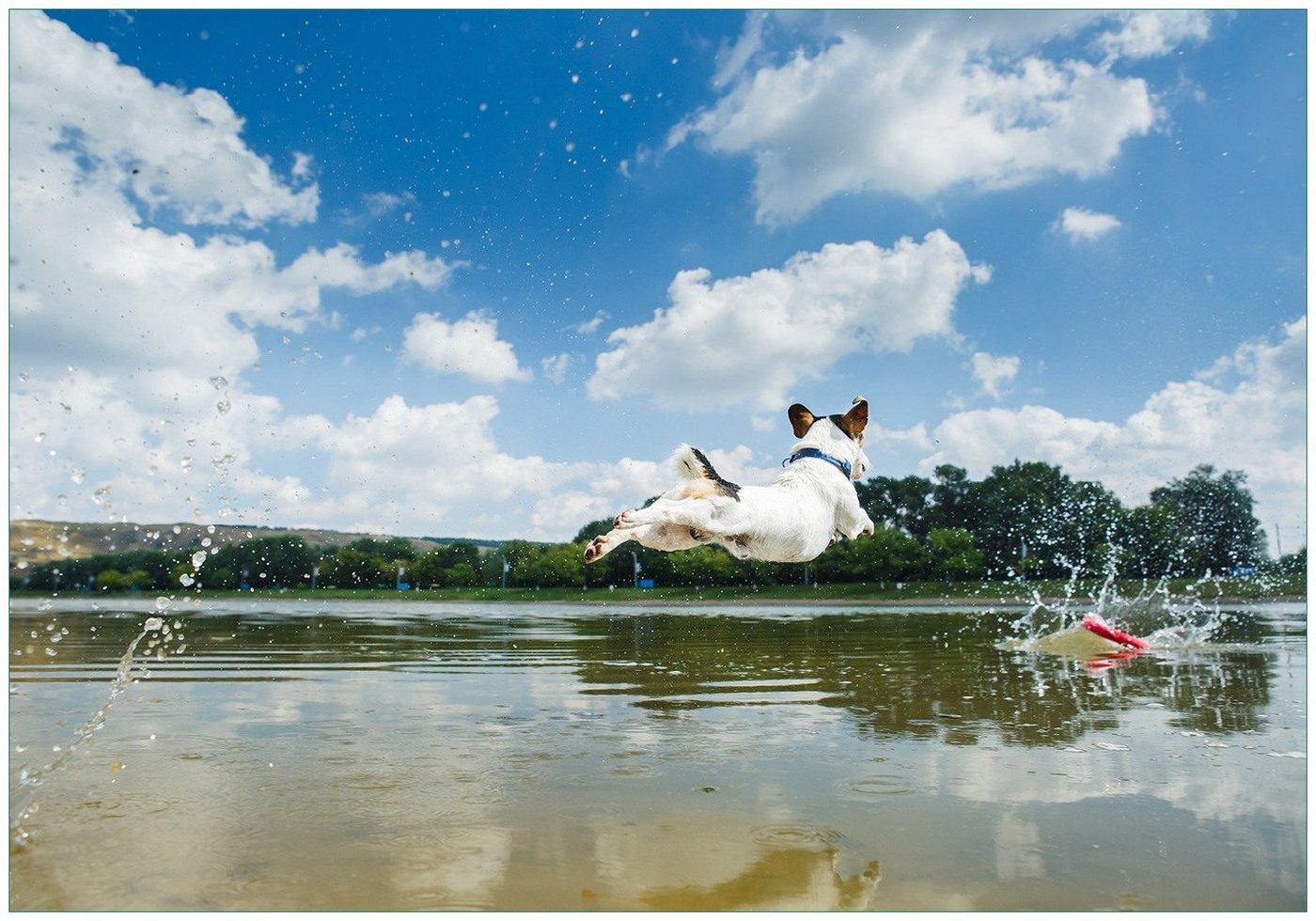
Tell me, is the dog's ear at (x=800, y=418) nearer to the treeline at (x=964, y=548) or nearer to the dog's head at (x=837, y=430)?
the dog's head at (x=837, y=430)

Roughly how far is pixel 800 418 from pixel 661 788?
384 cm

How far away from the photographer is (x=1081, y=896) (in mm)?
5797

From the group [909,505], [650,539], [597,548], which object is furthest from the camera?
[909,505]

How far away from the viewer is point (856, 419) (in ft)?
20.9

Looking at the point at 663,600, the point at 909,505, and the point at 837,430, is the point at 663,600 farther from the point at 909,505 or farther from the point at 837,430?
the point at 837,430

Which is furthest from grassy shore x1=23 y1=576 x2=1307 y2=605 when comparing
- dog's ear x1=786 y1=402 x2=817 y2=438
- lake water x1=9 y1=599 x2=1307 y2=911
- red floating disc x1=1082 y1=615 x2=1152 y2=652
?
dog's ear x1=786 y1=402 x2=817 y2=438

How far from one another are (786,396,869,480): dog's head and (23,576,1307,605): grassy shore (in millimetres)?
55202

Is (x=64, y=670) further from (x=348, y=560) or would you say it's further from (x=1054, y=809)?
(x=348, y=560)

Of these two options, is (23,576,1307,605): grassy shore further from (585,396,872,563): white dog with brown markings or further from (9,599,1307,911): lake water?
(585,396,872,563): white dog with brown markings

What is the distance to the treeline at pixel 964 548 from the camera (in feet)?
164

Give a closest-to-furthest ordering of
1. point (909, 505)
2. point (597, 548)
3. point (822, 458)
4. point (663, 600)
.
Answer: point (597, 548), point (822, 458), point (663, 600), point (909, 505)

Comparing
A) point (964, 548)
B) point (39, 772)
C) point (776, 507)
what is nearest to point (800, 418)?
point (776, 507)

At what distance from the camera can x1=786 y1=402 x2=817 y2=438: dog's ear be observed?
6422mm

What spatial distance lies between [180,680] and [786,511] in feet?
44.9
